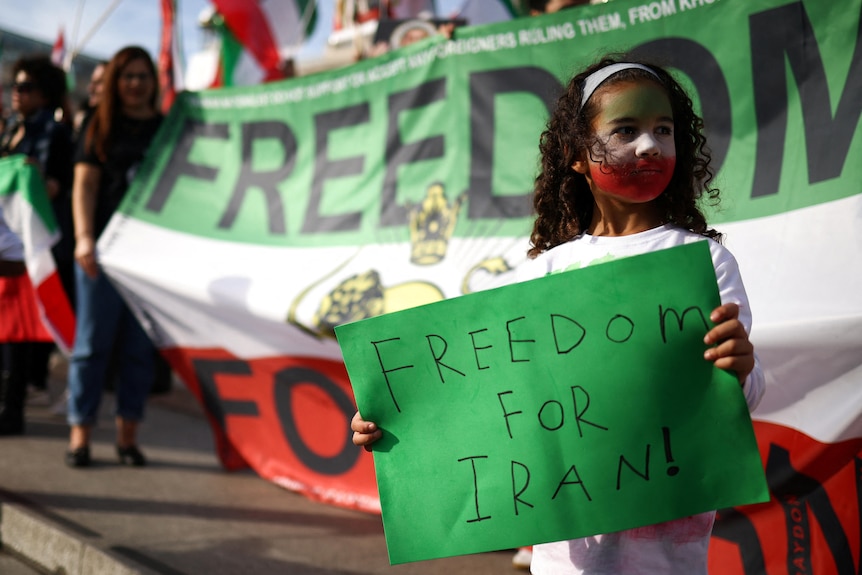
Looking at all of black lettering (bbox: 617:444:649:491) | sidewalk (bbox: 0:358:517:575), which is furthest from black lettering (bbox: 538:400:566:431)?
sidewalk (bbox: 0:358:517:575)

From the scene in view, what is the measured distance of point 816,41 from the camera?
2.23 meters

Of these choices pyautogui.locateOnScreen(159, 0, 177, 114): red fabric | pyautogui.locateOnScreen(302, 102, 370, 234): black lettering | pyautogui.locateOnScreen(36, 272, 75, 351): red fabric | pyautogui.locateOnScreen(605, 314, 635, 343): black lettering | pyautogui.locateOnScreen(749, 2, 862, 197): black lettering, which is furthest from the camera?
pyautogui.locateOnScreen(159, 0, 177, 114): red fabric

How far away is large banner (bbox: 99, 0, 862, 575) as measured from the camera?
6.71ft

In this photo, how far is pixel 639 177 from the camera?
140 centimetres

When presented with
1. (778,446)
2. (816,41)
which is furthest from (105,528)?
(816,41)

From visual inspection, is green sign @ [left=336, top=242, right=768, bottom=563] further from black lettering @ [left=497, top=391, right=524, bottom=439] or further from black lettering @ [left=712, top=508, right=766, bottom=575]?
black lettering @ [left=712, top=508, right=766, bottom=575]

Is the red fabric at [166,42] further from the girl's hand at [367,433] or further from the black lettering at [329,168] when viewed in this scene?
the girl's hand at [367,433]

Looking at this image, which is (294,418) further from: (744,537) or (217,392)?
(744,537)

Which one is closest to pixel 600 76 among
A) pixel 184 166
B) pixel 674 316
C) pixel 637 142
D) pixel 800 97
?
pixel 637 142

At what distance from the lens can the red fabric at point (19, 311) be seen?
13.9 feet

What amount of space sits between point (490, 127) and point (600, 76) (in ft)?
5.05

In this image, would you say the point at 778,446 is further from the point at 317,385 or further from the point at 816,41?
the point at 317,385

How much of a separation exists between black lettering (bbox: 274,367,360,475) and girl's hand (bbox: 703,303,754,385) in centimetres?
218

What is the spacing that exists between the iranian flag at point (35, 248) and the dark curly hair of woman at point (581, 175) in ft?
10.6
